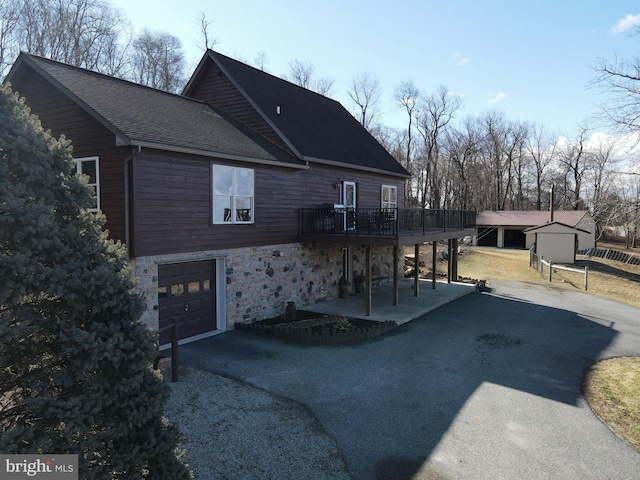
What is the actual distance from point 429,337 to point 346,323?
2253 millimetres

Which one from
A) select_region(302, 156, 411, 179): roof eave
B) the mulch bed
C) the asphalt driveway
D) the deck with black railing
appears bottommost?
the asphalt driveway

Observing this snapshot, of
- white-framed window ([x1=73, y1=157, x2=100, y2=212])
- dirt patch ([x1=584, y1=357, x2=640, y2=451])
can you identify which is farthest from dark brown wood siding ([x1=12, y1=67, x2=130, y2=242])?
dirt patch ([x1=584, y1=357, x2=640, y2=451])

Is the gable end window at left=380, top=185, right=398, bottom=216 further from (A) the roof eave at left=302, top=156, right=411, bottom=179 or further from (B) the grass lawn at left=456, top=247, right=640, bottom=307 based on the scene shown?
(B) the grass lawn at left=456, top=247, right=640, bottom=307

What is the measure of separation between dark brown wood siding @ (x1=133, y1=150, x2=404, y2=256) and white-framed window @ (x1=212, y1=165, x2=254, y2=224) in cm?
18

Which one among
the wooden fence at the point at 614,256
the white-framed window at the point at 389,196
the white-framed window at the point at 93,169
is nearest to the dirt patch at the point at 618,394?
the white-framed window at the point at 93,169

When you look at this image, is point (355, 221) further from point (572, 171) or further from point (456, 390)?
point (572, 171)

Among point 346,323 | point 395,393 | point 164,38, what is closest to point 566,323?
point 346,323

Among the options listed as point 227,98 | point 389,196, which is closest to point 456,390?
point 227,98

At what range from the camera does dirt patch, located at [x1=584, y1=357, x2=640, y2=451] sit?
21.8 ft

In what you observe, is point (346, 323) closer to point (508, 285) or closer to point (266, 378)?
point (266, 378)

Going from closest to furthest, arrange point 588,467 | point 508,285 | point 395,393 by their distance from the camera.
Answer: point 588,467 < point 395,393 < point 508,285

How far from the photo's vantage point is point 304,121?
55.3 ft

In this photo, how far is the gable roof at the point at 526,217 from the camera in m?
37.6

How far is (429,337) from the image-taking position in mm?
11469
